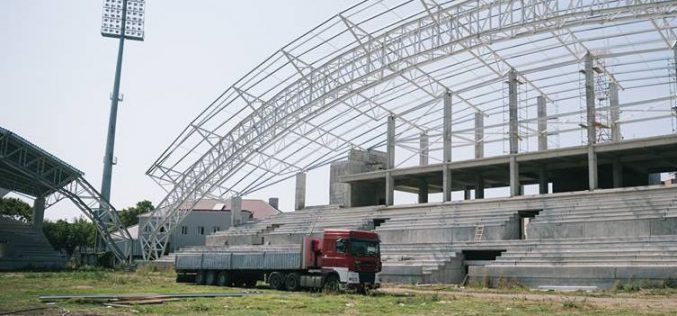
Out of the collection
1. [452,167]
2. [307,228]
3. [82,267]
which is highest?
[452,167]

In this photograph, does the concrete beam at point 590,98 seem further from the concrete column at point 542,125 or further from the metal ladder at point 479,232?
the metal ladder at point 479,232

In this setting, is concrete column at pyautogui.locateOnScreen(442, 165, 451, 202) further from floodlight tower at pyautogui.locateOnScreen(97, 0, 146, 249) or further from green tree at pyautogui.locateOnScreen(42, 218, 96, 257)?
green tree at pyautogui.locateOnScreen(42, 218, 96, 257)

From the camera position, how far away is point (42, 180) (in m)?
42.8

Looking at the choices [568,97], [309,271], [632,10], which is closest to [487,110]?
[568,97]

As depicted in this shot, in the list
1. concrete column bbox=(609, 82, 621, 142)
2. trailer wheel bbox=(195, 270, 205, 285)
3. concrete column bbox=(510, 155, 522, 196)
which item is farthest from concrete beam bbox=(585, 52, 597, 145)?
trailer wheel bbox=(195, 270, 205, 285)

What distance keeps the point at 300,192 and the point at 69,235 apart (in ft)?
134

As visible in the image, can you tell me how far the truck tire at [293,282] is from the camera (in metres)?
25.7

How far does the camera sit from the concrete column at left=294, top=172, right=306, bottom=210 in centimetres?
5750

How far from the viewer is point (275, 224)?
53062mm

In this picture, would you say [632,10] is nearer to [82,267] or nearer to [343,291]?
[343,291]

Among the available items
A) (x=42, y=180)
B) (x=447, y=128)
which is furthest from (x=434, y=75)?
(x=42, y=180)

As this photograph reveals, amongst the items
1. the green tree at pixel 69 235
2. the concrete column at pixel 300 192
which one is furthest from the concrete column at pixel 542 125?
the green tree at pixel 69 235

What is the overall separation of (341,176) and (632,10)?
27.7m

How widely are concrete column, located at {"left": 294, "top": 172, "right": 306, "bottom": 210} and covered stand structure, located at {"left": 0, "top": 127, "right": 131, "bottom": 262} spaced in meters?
14.7
